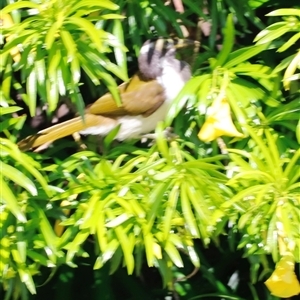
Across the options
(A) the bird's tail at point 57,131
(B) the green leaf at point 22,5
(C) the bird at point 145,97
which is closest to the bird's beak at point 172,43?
(C) the bird at point 145,97

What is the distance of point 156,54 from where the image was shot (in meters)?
1.94

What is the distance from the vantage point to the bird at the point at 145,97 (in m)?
1.93

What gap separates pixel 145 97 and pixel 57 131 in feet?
1.07

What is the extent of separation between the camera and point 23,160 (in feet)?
4.55

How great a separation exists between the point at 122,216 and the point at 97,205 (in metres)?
0.08

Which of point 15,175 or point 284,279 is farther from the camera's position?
point 284,279

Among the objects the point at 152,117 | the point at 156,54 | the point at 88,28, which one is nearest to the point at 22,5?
the point at 88,28

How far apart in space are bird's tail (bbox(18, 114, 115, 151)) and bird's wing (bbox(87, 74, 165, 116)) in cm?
3

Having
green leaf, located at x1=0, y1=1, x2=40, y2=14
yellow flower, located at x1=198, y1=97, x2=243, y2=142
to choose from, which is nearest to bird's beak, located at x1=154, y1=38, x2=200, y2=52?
yellow flower, located at x1=198, y1=97, x2=243, y2=142

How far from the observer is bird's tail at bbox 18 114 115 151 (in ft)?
5.73

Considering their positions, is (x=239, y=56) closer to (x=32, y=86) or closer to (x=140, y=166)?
(x=140, y=166)

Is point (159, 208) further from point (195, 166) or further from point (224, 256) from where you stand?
point (224, 256)

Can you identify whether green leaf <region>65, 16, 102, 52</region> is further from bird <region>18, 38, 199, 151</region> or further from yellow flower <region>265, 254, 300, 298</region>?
yellow flower <region>265, 254, 300, 298</region>

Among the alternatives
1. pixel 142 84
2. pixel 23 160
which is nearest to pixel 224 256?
pixel 142 84
